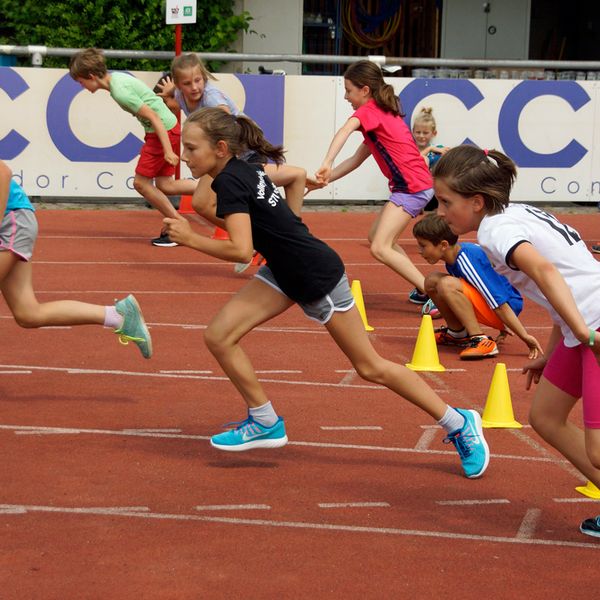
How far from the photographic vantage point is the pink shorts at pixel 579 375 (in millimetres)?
4688

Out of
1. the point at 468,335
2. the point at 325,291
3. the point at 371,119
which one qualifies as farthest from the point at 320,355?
the point at 325,291

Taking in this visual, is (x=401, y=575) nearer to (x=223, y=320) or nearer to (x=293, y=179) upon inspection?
(x=223, y=320)

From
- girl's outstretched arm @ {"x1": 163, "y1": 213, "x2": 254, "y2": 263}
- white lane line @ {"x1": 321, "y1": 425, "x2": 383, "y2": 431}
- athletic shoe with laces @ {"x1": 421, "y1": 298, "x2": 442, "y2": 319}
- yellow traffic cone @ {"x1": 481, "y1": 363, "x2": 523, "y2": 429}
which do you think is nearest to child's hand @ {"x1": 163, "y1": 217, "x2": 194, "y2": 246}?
girl's outstretched arm @ {"x1": 163, "y1": 213, "x2": 254, "y2": 263}

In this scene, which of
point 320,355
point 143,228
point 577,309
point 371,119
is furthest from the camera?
point 143,228

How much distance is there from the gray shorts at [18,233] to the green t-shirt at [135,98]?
5.39m

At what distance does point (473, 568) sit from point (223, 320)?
1.82 m

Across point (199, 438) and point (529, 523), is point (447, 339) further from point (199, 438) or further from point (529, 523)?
point (529, 523)

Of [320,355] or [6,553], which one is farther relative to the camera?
[320,355]

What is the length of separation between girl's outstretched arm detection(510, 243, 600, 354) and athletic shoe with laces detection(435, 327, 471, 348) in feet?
14.5

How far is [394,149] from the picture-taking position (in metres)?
9.83

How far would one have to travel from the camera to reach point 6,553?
4789mm

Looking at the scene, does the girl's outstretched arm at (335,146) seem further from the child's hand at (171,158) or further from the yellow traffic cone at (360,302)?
the child's hand at (171,158)

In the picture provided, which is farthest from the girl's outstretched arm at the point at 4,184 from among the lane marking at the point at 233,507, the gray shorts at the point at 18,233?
the lane marking at the point at 233,507

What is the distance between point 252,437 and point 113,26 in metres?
16.0
